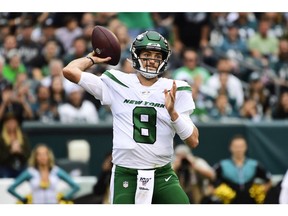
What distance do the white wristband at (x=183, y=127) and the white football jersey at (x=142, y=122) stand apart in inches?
5.4

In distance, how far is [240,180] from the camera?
11.5 m

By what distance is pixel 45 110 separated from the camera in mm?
13844

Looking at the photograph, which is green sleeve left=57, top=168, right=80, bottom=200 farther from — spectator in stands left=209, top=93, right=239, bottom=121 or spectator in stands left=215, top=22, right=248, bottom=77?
spectator in stands left=215, top=22, right=248, bottom=77

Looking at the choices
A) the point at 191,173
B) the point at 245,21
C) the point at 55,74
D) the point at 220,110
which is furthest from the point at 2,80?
the point at 245,21

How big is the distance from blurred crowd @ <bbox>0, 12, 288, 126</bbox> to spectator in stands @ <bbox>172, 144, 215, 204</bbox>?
5.67ft

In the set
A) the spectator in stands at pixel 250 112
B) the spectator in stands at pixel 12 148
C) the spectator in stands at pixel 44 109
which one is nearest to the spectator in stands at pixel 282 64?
the spectator in stands at pixel 250 112

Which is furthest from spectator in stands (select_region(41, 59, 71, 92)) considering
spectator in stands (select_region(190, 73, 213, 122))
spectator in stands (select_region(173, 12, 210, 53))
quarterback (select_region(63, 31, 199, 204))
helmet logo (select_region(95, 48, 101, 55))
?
quarterback (select_region(63, 31, 199, 204))

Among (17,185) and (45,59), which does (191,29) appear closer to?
(45,59)

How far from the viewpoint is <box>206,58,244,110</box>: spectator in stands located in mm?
14570

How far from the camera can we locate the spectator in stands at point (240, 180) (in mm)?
10938

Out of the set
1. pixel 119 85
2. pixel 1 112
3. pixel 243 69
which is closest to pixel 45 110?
pixel 1 112

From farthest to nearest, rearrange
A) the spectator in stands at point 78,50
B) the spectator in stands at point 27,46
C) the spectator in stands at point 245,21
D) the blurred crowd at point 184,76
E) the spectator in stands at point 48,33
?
the spectator in stands at point 245,21, the spectator in stands at point 48,33, the spectator in stands at point 27,46, the spectator in stands at point 78,50, the blurred crowd at point 184,76

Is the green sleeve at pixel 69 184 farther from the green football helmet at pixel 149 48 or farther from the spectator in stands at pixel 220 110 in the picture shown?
the green football helmet at pixel 149 48

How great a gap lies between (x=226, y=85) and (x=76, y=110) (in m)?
2.33
